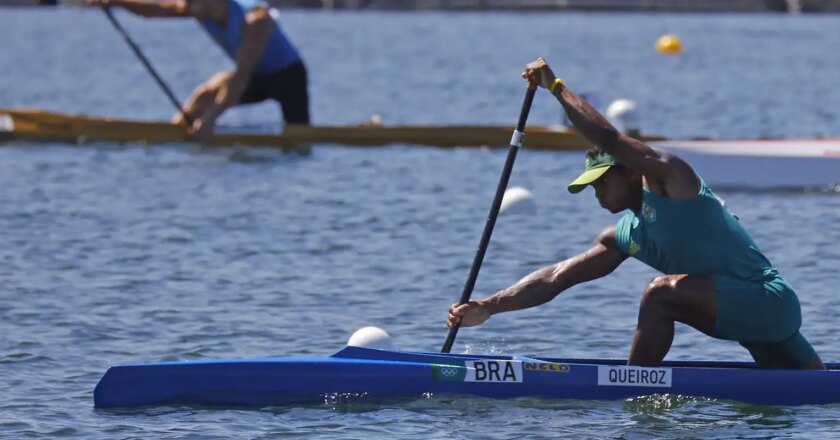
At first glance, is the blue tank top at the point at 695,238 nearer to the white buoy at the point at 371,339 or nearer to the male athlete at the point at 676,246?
the male athlete at the point at 676,246

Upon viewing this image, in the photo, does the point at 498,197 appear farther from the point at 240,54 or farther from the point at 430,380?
the point at 240,54

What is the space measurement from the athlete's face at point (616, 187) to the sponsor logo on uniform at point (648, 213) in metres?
0.08

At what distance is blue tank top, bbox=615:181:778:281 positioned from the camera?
823cm

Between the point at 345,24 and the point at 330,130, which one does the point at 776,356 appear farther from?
the point at 345,24

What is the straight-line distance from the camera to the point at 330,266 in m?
13.3

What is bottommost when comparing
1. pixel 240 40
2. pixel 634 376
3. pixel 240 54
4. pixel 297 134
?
pixel 634 376

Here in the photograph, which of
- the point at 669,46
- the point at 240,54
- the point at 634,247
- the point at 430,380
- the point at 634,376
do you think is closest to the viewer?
the point at 634,247

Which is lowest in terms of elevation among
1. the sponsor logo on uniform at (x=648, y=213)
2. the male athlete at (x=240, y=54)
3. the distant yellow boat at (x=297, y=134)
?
the distant yellow boat at (x=297, y=134)

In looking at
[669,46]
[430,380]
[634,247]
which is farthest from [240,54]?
[669,46]

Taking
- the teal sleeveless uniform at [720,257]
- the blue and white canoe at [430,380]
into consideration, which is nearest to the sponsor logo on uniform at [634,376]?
the blue and white canoe at [430,380]

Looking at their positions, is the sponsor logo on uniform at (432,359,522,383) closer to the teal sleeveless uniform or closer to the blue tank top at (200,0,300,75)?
the teal sleeveless uniform

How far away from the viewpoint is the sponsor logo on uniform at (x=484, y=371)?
8.65 metres

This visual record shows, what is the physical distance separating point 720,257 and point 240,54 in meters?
10.4

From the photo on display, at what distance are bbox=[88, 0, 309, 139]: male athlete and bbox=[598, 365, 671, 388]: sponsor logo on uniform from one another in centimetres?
1003
